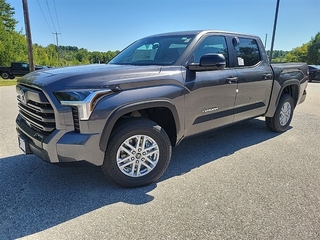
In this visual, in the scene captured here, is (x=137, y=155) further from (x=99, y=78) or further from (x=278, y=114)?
(x=278, y=114)

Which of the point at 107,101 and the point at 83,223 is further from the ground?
the point at 107,101

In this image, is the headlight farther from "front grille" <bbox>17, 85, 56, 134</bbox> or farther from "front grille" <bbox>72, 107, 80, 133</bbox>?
"front grille" <bbox>17, 85, 56, 134</bbox>

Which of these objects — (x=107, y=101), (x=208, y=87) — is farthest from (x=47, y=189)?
(x=208, y=87)

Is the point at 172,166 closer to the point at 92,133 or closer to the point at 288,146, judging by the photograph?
the point at 92,133

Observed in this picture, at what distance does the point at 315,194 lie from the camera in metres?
2.91

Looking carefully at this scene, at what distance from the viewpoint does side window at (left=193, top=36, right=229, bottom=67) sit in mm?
3592

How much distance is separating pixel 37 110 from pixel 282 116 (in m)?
4.60

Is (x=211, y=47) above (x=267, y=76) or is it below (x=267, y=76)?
above

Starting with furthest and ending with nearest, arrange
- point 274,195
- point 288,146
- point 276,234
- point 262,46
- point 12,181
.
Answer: point 262,46
point 288,146
point 12,181
point 274,195
point 276,234

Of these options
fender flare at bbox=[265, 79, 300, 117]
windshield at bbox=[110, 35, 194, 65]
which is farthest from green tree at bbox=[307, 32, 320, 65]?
windshield at bbox=[110, 35, 194, 65]

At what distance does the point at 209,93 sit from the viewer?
3.56 m

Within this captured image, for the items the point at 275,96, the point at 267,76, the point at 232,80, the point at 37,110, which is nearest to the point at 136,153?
the point at 37,110

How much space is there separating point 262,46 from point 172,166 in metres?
2.94

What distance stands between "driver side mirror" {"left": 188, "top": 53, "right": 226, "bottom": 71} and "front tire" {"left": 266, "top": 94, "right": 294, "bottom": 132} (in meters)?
2.50
